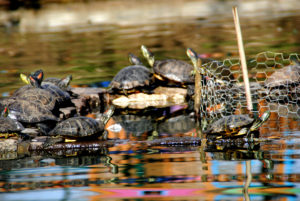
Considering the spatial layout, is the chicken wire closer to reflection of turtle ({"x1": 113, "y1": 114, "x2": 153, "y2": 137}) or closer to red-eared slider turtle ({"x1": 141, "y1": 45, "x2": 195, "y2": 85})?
red-eared slider turtle ({"x1": 141, "y1": 45, "x2": 195, "y2": 85})

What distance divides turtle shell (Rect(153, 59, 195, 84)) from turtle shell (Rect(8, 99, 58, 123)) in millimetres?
3164

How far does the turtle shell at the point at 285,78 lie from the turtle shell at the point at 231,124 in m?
3.25

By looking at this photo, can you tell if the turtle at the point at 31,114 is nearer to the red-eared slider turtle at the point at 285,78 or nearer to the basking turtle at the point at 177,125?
the basking turtle at the point at 177,125

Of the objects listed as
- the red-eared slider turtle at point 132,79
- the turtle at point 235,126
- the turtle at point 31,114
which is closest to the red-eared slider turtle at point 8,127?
the turtle at point 31,114

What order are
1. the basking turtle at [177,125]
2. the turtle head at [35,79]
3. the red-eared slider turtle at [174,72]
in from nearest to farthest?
the basking turtle at [177,125]
the turtle head at [35,79]
the red-eared slider turtle at [174,72]

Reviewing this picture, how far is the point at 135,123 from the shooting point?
854 centimetres

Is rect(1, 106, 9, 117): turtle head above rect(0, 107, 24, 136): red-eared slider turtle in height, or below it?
above

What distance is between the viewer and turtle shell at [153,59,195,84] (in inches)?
412

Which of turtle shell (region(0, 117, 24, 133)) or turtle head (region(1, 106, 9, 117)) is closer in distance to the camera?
turtle shell (region(0, 117, 24, 133))

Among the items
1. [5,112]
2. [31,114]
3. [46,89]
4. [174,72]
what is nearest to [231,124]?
[31,114]

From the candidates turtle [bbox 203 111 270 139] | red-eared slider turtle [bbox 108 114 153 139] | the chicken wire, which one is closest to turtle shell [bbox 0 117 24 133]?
red-eared slider turtle [bbox 108 114 153 139]

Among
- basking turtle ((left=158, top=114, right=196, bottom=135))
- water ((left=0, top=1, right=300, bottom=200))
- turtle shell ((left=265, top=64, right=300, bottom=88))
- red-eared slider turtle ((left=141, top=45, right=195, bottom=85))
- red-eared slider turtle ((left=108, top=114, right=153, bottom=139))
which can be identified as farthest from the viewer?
red-eared slider turtle ((left=141, top=45, right=195, bottom=85))

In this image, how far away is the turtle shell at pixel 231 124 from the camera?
6.34 metres

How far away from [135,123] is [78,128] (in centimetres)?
193
